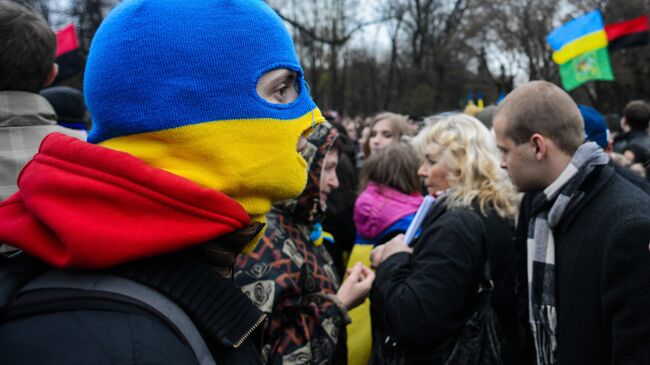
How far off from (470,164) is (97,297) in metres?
2.28

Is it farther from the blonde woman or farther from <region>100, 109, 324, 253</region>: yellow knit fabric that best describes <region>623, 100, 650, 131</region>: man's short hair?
<region>100, 109, 324, 253</region>: yellow knit fabric

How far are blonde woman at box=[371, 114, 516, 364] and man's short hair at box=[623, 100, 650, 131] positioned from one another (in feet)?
14.3

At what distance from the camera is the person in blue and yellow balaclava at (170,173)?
0.90 meters

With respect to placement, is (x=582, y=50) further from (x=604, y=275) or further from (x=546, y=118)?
(x=604, y=275)

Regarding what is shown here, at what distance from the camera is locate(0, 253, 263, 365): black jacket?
0.80 metres

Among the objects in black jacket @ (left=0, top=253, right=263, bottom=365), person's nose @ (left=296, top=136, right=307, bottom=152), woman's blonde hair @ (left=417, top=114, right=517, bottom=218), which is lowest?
woman's blonde hair @ (left=417, top=114, right=517, bottom=218)

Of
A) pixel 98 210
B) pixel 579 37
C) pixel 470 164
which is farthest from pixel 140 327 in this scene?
pixel 579 37

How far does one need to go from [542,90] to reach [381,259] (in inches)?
46.7

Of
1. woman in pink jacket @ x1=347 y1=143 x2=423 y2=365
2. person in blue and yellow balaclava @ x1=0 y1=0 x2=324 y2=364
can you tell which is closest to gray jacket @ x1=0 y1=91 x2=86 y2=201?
person in blue and yellow balaclava @ x1=0 y1=0 x2=324 y2=364

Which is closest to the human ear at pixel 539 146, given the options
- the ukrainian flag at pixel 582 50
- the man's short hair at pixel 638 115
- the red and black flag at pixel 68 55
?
the red and black flag at pixel 68 55

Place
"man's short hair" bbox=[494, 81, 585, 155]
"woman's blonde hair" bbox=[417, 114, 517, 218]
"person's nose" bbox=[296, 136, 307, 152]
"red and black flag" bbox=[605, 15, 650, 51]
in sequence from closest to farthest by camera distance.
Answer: "person's nose" bbox=[296, 136, 307, 152] → "man's short hair" bbox=[494, 81, 585, 155] → "woman's blonde hair" bbox=[417, 114, 517, 218] → "red and black flag" bbox=[605, 15, 650, 51]

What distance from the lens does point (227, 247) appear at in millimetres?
1146

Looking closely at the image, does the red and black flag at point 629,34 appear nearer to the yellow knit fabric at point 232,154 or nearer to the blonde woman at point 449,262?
the blonde woman at point 449,262

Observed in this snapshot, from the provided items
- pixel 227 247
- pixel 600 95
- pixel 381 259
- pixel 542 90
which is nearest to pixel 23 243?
pixel 227 247
